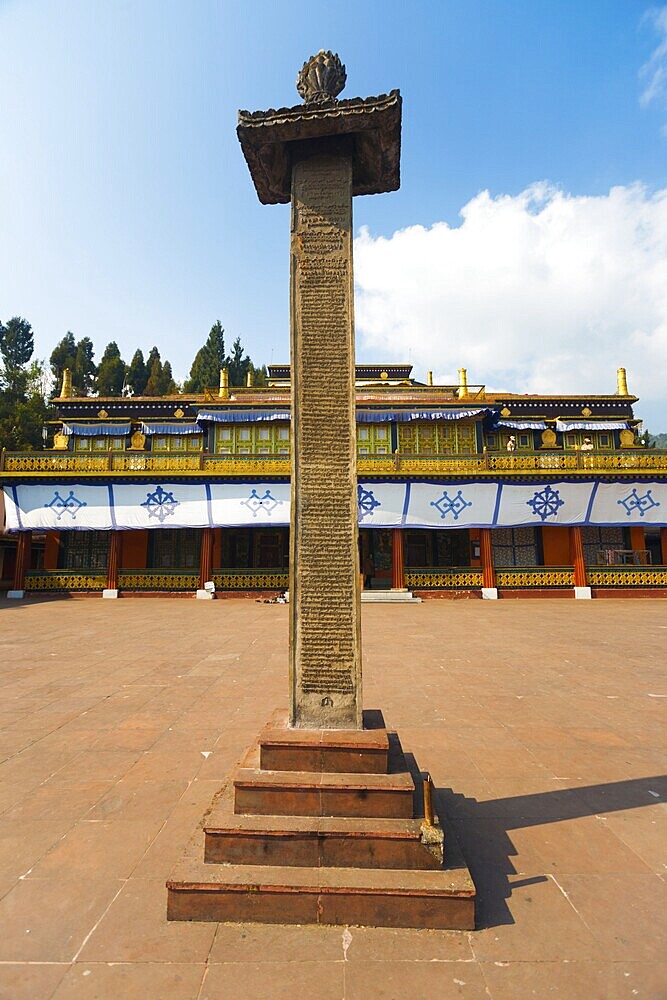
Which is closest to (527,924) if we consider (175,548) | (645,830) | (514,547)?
Answer: (645,830)

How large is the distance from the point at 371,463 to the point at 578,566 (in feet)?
31.2

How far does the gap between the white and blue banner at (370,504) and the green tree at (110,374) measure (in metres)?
47.4

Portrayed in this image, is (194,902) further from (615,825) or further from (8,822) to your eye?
(615,825)

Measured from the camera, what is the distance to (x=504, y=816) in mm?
3826

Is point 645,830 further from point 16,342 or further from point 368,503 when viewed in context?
point 16,342

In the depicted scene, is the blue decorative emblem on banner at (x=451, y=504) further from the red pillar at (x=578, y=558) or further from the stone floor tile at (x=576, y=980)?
the stone floor tile at (x=576, y=980)

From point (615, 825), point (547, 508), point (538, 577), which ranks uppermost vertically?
point (547, 508)

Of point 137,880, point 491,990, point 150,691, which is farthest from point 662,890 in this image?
point 150,691

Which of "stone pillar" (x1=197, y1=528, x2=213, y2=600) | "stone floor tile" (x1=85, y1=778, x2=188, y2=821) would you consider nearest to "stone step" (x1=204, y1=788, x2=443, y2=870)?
"stone floor tile" (x1=85, y1=778, x2=188, y2=821)

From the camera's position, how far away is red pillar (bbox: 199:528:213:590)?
810 inches

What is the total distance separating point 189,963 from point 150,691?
526 cm

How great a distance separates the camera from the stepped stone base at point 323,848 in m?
2.71

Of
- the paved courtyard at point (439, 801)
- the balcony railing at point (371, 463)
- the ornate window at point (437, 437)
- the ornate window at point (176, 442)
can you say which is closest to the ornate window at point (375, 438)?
the ornate window at point (437, 437)

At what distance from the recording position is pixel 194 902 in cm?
273
